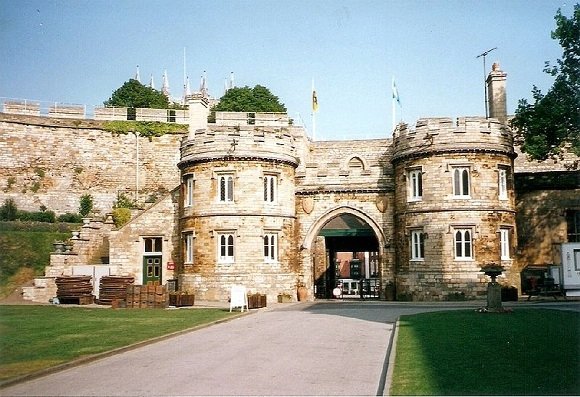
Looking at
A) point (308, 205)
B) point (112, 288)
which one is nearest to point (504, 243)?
point (308, 205)

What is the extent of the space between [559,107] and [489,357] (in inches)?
700

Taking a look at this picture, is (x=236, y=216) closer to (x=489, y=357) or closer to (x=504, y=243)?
(x=504, y=243)

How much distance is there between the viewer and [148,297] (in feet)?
92.5

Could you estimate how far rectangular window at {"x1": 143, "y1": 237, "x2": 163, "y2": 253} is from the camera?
36250 mm

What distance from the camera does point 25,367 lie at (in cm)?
1130

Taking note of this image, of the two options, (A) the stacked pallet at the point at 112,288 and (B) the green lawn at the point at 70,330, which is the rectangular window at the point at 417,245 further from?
(A) the stacked pallet at the point at 112,288

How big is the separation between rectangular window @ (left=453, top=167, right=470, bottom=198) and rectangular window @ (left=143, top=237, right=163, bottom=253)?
16.9 metres

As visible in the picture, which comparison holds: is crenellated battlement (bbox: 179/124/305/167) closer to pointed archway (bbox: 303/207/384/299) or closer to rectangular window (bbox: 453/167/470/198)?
pointed archway (bbox: 303/207/384/299)

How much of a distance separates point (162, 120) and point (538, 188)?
105 feet

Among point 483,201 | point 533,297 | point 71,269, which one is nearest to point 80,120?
point 71,269

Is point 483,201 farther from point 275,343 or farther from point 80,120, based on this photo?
point 80,120

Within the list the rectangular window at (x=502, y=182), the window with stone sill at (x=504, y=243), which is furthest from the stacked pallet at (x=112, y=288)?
the rectangular window at (x=502, y=182)

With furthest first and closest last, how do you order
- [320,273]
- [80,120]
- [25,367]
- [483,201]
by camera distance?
1. [80,120]
2. [320,273]
3. [483,201]
4. [25,367]

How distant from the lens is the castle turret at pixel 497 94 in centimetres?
3828
